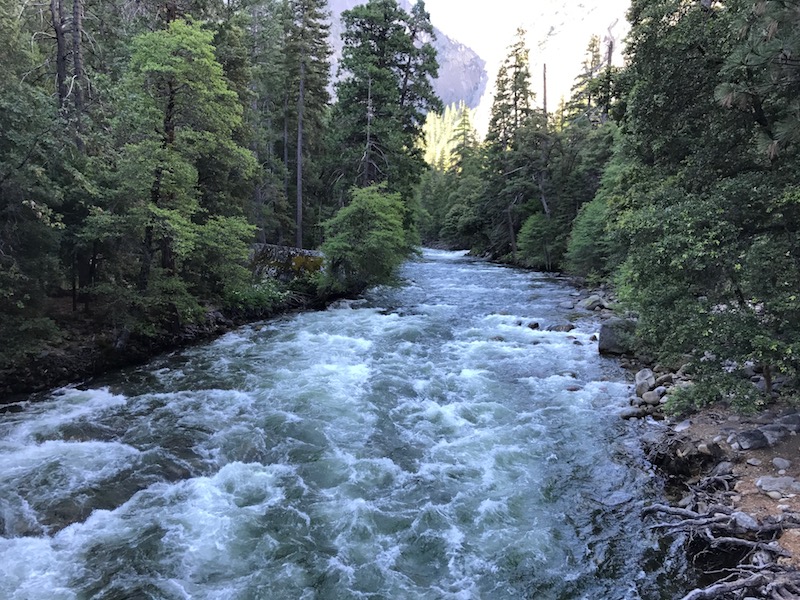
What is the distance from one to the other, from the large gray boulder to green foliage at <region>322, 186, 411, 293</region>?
8971 millimetres

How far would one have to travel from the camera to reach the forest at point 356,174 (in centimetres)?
674

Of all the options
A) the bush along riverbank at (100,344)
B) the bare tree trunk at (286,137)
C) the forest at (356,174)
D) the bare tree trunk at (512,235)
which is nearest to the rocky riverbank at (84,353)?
the bush along riverbank at (100,344)

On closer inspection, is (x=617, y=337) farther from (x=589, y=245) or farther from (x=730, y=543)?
(x=589, y=245)

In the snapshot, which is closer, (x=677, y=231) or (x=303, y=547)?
(x=303, y=547)

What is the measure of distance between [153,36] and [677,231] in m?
12.8

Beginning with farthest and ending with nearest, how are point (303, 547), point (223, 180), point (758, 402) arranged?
point (223, 180), point (758, 402), point (303, 547)

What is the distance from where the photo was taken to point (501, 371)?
40.1ft

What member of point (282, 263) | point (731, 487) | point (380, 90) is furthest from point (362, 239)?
point (731, 487)

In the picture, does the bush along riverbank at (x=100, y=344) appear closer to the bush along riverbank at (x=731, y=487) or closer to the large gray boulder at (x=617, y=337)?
the large gray boulder at (x=617, y=337)

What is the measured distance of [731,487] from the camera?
5.99 m

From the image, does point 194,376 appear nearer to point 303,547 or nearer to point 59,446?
point 59,446

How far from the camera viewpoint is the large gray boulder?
12977mm

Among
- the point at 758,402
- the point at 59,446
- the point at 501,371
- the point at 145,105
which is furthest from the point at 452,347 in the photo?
the point at 145,105

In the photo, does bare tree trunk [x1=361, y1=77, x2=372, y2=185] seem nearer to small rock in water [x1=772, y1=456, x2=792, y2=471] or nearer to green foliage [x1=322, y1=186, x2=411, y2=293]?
green foliage [x1=322, y1=186, x2=411, y2=293]
